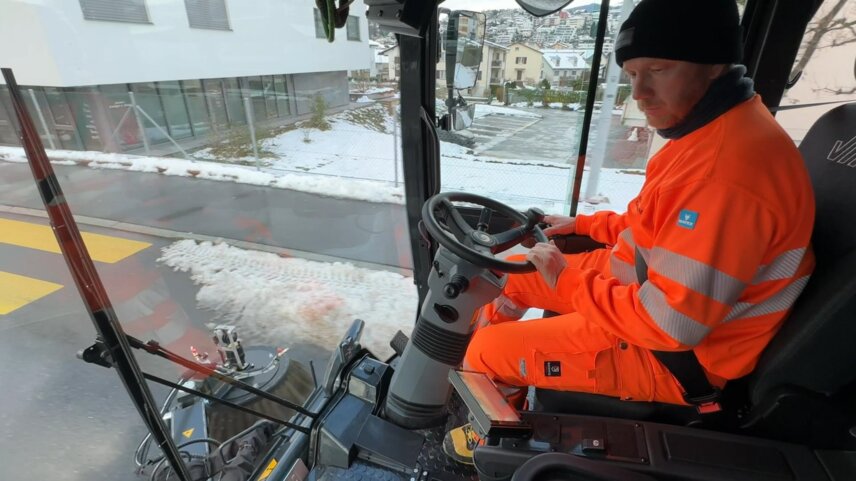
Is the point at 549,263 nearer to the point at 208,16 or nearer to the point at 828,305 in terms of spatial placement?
the point at 828,305

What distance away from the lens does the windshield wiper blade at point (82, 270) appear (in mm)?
695

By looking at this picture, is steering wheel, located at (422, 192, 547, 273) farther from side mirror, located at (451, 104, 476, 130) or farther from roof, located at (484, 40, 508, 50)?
roof, located at (484, 40, 508, 50)

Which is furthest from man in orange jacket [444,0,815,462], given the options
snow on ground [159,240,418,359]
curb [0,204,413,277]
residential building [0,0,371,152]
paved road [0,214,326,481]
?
curb [0,204,413,277]

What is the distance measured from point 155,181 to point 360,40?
10.3ft

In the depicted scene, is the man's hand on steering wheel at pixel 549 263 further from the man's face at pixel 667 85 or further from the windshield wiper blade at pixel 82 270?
the windshield wiper blade at pixel 82 270

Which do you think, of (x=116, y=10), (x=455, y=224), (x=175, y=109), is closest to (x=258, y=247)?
(x=175, y=109)

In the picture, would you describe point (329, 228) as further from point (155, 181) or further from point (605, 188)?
point (605, 188)

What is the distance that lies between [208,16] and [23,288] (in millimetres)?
1808

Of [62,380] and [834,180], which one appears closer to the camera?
[834,180]

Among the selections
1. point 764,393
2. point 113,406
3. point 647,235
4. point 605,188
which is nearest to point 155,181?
point 113,406

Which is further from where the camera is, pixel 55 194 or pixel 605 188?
pixel 605 188

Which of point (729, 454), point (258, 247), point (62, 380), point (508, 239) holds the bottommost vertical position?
point (258, 247)

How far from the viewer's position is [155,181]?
383cm

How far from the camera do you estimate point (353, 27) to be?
1.62m
